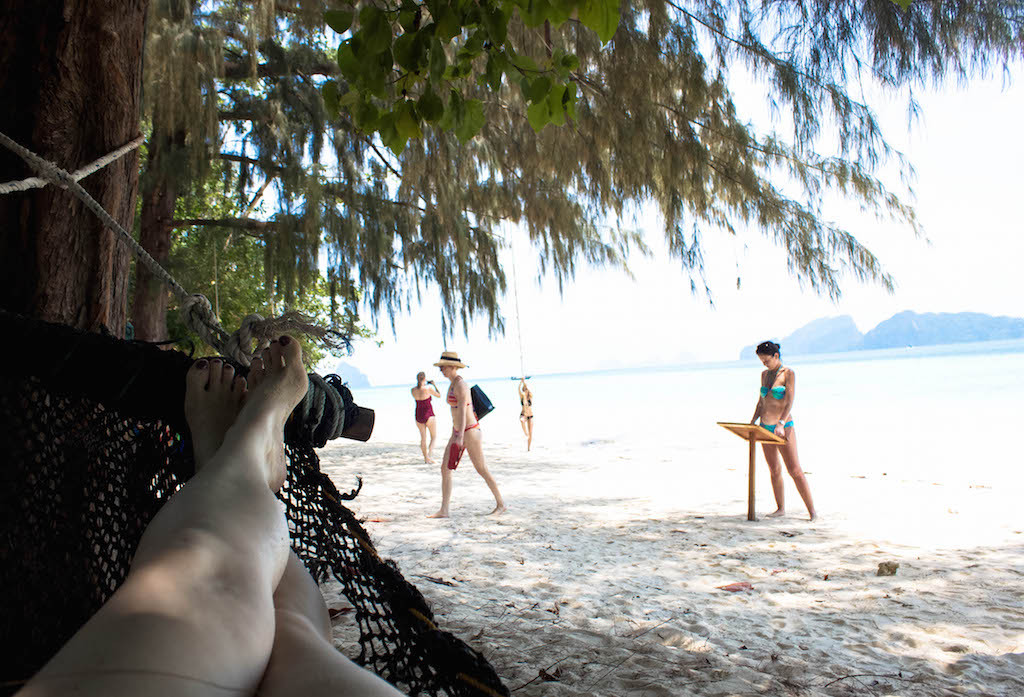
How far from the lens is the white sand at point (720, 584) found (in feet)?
5.78

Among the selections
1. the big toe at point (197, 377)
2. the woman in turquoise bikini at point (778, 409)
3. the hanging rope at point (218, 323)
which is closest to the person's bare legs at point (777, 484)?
the woman in turquoise bikini at point (778, 409)

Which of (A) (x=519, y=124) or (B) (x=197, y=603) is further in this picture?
(A) (x=519, y=124)

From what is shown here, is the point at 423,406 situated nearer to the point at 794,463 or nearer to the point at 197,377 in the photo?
the point at 794,463

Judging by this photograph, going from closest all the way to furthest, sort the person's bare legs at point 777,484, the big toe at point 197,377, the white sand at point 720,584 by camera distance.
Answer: the big toe at point 197,377 < the white sand at point 720,584 < the person's bare legs at point 777,484

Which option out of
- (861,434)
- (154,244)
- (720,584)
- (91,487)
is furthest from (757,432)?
(861,434)

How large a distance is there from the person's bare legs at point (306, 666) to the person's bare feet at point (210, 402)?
32cm

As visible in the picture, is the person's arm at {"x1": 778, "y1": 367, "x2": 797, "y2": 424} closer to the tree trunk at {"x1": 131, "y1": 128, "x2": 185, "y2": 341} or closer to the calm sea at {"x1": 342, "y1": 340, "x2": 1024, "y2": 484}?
the calm sea at {"x1": 342, "y1": 340, "x2": 1024, "y2": 484}

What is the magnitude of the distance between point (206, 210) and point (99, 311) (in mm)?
6672

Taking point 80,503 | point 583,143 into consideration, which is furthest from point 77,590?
point 583,143

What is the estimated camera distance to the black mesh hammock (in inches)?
45.2

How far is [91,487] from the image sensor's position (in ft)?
4.04

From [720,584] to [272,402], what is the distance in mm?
2098

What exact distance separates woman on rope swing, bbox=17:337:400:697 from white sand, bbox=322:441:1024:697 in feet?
3.07

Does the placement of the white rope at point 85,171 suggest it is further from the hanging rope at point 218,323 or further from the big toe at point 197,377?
the big toe at point 197,377
